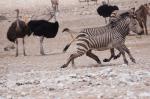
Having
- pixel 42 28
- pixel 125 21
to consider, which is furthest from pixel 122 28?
pixel 42 28

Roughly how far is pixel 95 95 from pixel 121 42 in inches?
201

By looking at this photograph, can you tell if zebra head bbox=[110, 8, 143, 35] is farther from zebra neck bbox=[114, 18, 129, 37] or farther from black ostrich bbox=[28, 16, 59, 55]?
black ostrich bbox=[28, 16, 59, 55]

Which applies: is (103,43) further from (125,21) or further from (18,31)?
(18,31)

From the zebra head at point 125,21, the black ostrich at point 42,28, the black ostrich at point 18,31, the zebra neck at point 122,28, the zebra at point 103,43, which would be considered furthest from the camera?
the black ostrich at point 18,31

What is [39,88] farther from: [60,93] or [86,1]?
[86,1]

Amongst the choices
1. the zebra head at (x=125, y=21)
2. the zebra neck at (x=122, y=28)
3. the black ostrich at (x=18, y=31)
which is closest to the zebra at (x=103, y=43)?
the zebra neck at (x=122, y=28)

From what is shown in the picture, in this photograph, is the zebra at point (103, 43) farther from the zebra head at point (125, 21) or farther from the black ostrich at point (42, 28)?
the black ostrich at point (42, 28)

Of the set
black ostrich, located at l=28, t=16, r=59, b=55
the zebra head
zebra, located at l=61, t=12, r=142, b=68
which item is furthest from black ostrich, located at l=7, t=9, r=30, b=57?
zebra, located at l=61, t=12, r=142, b=68

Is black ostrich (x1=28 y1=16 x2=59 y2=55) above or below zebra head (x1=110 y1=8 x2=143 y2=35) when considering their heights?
below

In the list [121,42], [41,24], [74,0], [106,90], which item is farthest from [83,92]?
[74,0]

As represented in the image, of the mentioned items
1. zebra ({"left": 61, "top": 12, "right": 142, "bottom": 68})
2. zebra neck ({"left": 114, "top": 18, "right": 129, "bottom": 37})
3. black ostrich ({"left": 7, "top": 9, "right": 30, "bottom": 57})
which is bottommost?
black ostrich ({"left": 7, "top": 9, "right": 30, "bottom": 57})

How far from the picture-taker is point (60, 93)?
9.57 meters

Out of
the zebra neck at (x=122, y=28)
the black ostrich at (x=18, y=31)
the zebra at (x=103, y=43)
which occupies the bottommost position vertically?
the black ostrich at (x=18, y=31)

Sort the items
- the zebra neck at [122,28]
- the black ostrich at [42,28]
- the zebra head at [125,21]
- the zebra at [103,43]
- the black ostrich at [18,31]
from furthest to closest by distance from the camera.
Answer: the black ostrich at [18,31] < the black ostrich at [42,28] < the zebra head at [125,21] < the zebra neck at [122,28] < the zebra at [103,43]
